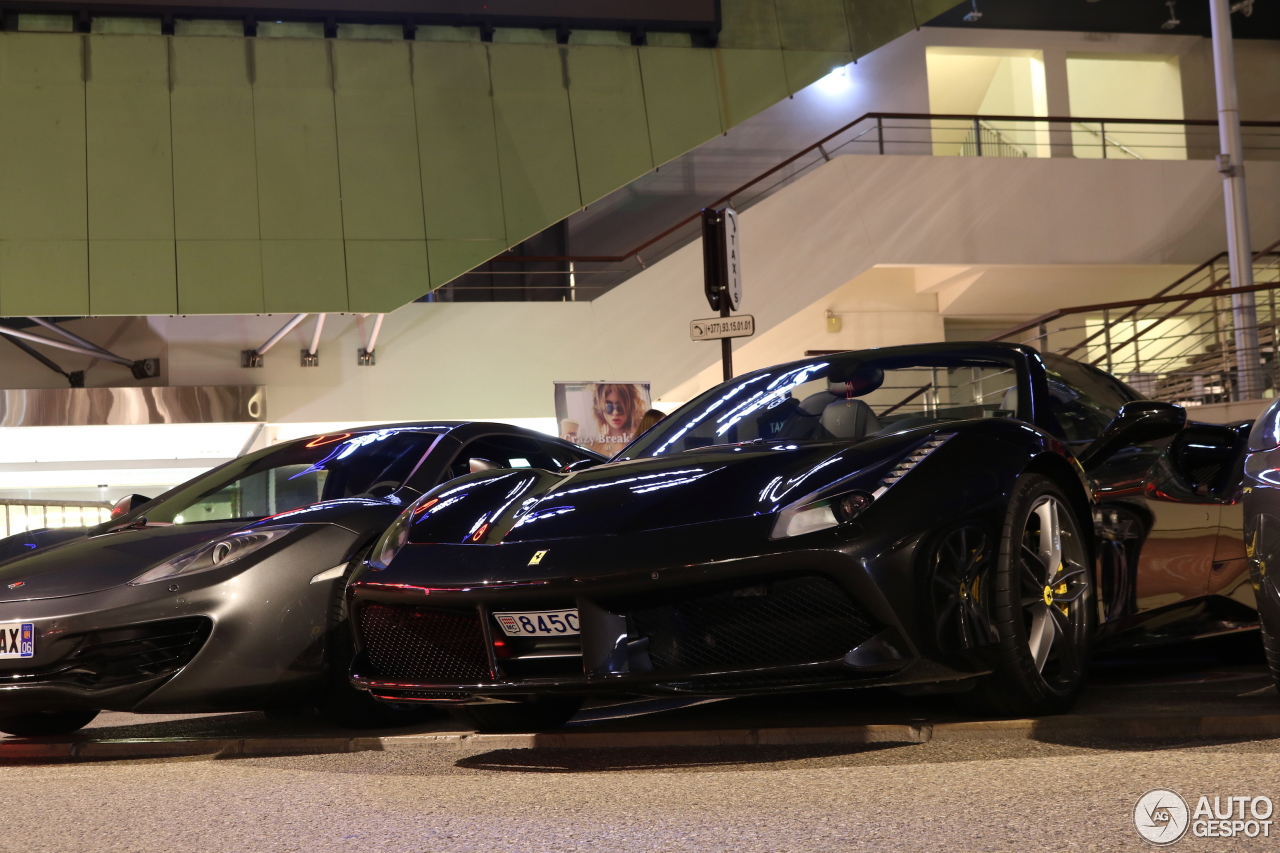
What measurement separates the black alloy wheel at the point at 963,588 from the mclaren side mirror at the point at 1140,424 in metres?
0.87

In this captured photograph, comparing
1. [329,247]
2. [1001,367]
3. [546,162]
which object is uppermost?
[546,162]

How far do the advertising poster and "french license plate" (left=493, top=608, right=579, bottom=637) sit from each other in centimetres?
871

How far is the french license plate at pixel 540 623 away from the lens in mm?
3217

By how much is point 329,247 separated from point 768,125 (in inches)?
339

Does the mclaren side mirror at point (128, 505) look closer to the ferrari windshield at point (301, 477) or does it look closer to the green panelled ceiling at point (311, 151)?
the ferrari windshield at point (301, 477)

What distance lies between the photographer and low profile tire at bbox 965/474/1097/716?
10.8 ft

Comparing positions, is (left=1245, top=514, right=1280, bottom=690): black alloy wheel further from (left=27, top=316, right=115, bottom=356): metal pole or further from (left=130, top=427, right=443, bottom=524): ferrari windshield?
(left=27, top=316, right=115, bottom=356): metal pole

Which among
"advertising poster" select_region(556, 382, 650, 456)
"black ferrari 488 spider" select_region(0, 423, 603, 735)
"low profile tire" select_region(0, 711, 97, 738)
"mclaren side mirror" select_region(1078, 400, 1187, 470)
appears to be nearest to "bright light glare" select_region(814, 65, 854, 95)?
"advertising poster" select_region(556, 382, 650, 456)

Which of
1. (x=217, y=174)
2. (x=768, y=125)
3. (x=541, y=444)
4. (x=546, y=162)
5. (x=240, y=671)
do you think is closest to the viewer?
(x=240, y=671)

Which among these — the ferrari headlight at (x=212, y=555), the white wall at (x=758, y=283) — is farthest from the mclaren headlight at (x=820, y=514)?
Answer: the white wall at (x=758, y=283)

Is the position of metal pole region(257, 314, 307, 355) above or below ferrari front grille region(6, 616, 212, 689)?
above

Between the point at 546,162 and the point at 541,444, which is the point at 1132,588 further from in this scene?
the point at 546,162

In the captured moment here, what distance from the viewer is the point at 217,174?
13.5 m

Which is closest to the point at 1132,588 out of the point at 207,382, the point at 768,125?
the point at 207,382
